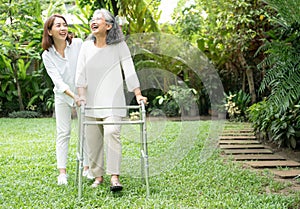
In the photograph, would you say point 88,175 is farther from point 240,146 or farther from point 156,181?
point 240,146

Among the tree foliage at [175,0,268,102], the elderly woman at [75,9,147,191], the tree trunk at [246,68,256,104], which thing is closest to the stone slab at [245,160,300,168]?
the elderly woman at [75,9,147,191]

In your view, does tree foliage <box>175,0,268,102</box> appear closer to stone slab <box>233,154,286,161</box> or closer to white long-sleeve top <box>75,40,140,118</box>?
stone slab <box>233,154,286,161</box>

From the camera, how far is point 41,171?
4109 millimetres

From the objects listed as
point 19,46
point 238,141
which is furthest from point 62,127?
point 19,46

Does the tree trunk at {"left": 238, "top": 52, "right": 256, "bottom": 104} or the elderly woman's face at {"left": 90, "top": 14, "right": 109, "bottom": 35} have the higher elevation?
the elderly woman's face at {"left": 90, "top": 14, "right": 109, "bottom": 35}

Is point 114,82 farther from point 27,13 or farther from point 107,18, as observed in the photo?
point 27,13

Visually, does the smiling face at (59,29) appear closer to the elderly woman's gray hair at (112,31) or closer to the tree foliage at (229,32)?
the elderly woman's gray hair at (112,31)

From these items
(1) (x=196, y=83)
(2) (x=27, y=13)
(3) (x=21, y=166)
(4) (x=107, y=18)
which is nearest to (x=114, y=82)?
(4) (x=107, y=18)

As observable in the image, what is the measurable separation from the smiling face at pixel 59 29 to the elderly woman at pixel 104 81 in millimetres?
281

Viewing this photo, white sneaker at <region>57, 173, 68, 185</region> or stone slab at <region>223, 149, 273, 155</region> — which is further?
stone slab at <region>223, 149, 273, 155</region>

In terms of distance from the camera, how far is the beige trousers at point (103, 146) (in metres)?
3.34

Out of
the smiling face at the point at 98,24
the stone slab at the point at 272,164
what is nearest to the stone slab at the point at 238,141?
the stone slab at the point at 272,164

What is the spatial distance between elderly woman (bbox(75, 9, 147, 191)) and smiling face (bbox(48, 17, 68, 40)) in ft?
0.92

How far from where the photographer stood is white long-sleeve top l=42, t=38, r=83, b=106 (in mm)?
3682
